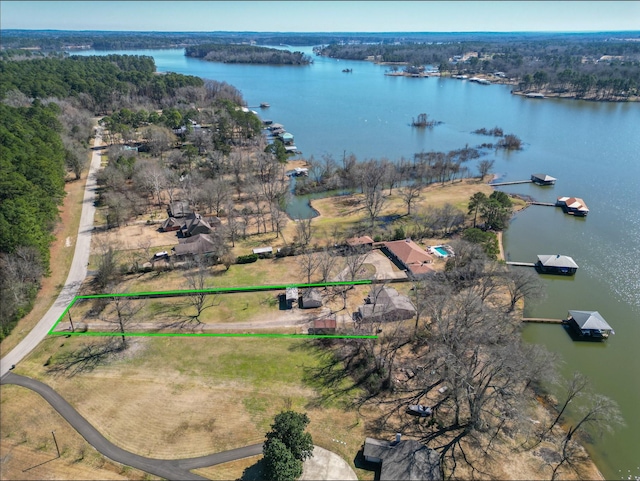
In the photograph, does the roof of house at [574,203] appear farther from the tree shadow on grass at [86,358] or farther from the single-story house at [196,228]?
the tree shadow on grass at [86,358]

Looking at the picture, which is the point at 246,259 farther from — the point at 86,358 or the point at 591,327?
the point at 591,327

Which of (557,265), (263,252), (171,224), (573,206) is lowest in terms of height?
(557,265)

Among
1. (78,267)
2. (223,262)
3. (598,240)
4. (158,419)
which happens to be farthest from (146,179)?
(598,240)

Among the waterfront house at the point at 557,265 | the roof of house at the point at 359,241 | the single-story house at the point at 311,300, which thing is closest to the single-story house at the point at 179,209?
the roof of house at the point at 359,241

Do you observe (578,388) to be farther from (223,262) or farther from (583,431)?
(223,262)

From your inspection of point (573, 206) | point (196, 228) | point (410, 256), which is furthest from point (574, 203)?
point (196, 228)

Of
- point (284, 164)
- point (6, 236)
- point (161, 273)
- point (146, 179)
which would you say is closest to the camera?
point (6, 236)
